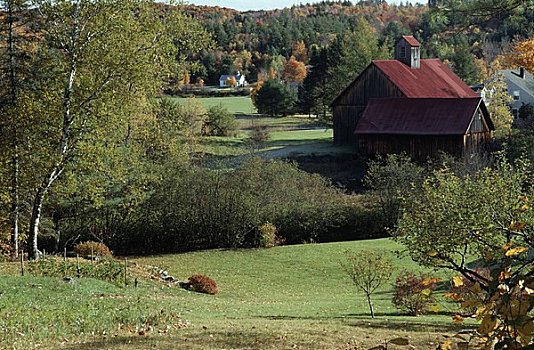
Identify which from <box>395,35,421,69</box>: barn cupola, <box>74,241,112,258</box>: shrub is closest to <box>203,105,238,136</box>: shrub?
<box>395,35,421,69</box>: barn cupola

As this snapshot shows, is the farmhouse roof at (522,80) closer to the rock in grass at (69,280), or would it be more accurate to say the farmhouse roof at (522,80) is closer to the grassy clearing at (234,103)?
the grassy clearing at (234,103)

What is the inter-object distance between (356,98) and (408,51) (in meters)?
6.56

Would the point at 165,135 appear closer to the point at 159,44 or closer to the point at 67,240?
the point at 67,240

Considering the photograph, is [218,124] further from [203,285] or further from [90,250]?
[203,285]

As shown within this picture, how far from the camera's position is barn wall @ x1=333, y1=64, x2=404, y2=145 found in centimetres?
5478

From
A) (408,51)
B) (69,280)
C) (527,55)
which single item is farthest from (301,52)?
(69,280)

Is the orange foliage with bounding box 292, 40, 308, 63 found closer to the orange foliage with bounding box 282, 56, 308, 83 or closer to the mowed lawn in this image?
the orange foliage with bounding box 282, 56, 308, 83

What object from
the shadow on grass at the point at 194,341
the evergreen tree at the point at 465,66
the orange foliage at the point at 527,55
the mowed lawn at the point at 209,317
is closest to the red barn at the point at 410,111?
the evergreen tree at the point at 465,66

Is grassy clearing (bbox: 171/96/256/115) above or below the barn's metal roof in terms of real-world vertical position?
below

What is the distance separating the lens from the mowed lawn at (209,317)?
34.9 feet

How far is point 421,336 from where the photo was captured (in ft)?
41.1

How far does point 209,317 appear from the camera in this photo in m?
14.8

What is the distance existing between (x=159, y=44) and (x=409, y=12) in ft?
431

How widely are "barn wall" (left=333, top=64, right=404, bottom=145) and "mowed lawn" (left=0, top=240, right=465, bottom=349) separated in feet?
99.2
